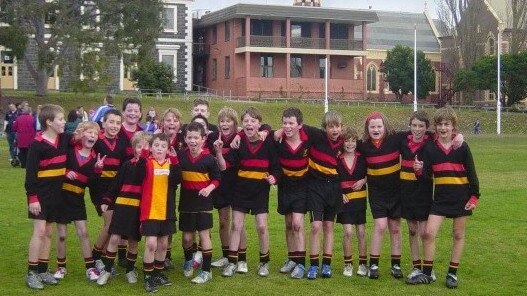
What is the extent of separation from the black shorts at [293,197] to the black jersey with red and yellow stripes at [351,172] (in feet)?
1.53

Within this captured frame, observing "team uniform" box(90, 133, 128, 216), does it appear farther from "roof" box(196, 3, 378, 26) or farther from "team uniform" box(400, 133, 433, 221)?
"roof" box(196, 3, 378, 26)

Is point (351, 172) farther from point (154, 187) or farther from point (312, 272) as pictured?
point (154, 187)

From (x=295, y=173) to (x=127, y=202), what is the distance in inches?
78.9

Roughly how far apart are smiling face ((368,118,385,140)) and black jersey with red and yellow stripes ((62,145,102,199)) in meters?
3.17

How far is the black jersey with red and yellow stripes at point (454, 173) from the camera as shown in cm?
941

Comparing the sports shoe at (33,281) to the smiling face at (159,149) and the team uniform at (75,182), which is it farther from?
the smiling face at (159,149)

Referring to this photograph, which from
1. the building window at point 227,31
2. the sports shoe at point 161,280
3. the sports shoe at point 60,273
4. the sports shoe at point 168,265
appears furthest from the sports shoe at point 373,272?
the building window at point 227,31

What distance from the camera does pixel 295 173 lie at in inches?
→ 394

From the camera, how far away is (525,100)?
7819cm

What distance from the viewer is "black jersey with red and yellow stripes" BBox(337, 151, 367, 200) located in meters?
10.1

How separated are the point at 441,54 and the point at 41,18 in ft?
151

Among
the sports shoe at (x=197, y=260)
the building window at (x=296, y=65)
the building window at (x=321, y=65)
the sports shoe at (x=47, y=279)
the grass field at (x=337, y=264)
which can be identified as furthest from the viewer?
the building window at (x=321, y=65)

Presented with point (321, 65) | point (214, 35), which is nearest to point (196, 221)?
point (321, 65)

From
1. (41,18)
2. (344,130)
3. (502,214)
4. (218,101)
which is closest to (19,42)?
(41,18)
